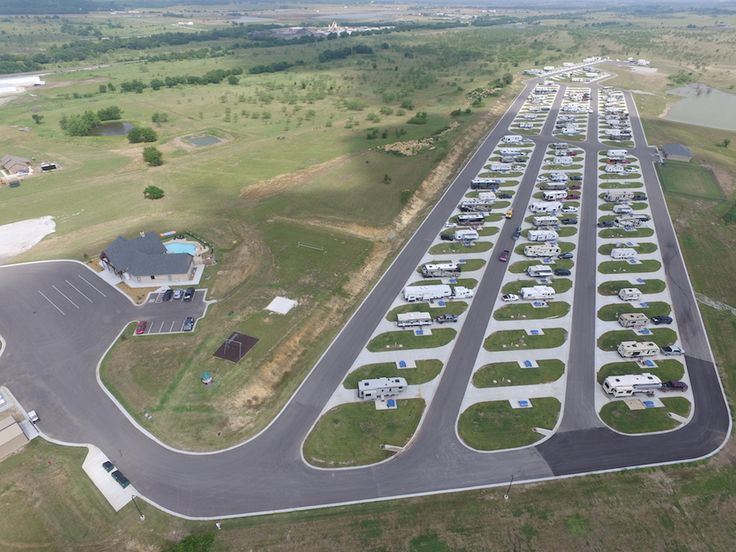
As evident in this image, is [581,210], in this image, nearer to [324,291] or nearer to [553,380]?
[553,380]

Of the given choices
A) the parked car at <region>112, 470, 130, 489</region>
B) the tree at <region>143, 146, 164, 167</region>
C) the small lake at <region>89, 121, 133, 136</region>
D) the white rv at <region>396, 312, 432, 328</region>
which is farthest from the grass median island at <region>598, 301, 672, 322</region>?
the small lake at <region>89, 121, 133, 136</region>

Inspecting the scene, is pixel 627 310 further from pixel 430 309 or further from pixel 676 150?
pixel 676 150

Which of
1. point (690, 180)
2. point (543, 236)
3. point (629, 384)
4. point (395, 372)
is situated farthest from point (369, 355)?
point (690, 180)

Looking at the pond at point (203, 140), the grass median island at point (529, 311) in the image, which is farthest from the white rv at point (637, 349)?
the pond at point (203, 140)

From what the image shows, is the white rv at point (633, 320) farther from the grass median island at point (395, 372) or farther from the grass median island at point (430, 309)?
the grass median island at point (395, 372)

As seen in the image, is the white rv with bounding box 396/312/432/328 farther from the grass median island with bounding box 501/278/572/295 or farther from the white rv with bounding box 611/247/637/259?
the white rv with bounding box 611/247/637/259

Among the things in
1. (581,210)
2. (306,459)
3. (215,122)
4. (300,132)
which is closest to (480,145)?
(581,210)
